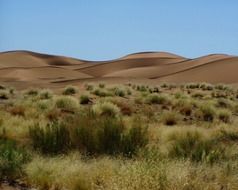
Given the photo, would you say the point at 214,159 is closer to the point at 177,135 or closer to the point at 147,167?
the point at 147,167

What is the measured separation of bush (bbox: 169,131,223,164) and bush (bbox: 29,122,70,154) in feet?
9.01

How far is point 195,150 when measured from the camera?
39.3ft

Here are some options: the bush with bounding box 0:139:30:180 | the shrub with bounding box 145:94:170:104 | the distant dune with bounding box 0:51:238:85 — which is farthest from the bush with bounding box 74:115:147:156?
the distant dune with bounding box 0:51:238:85

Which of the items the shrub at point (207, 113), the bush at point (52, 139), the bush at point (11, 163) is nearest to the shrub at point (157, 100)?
the shrub at point (207, 113)

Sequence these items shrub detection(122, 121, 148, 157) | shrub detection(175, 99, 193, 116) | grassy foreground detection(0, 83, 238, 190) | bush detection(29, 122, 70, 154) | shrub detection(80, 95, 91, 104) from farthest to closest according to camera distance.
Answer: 1. shrub detection(80, 95, 91, 104)
2. shrub detection(175, 99, 193, 116)
3. bush detection(29, 122, 70, 154)
4. shrub detection(122, 121, 148, 157)
5. grassy foreground detection(0, 83, 238, 190)

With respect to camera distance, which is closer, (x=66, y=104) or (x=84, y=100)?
(x=66, y=104)

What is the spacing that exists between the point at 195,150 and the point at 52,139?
3749mm

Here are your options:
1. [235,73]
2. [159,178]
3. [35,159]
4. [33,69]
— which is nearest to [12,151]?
[35,159]

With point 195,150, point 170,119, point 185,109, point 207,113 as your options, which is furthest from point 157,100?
point 195,150

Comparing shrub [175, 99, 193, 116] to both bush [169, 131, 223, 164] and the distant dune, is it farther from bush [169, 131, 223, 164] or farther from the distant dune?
the distant dune

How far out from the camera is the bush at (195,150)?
11114 mm

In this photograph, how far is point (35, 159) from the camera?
1111 cm

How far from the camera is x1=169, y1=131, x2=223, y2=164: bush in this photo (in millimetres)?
11114

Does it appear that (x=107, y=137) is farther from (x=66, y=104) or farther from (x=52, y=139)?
(x=66, y=104)
